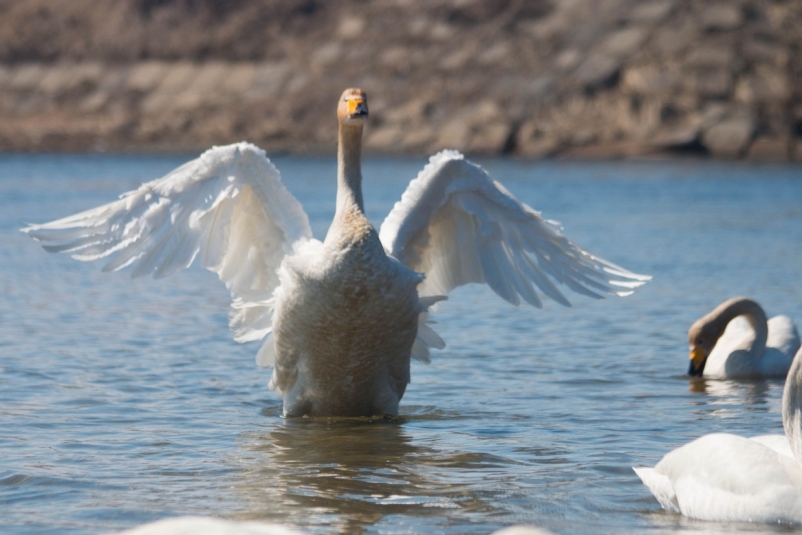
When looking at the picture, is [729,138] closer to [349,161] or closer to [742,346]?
[742,346]

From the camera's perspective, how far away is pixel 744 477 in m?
5.88

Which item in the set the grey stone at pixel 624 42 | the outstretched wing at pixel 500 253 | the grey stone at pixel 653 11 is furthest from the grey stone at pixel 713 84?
the outstretched wing at pixel 500 253

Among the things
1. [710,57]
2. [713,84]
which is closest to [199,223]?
[713,84]

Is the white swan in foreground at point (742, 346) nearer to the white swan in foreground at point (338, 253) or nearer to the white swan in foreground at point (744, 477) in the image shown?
the white swan in foreground at point (338, 253)

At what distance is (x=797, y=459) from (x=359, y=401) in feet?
10.5

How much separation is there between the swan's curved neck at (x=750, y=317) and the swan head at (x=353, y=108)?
379 cm

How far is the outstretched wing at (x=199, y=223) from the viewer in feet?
26.9

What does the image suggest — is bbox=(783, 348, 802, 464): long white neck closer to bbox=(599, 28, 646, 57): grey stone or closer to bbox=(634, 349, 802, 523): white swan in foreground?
bbox=(634, 349, 802, 523): white swan in foreground

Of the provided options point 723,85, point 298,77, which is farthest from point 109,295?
point 298,77

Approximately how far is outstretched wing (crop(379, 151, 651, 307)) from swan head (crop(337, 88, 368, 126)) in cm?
71

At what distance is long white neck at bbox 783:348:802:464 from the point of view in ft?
19.1

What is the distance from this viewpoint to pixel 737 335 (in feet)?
35.8

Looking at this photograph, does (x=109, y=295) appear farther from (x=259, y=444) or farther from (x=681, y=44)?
(x=681, y=44)

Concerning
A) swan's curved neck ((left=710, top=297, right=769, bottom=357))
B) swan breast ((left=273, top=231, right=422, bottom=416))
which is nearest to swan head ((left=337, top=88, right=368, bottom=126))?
swan breast ((left=273, top=231, right=422, bottom=416))
